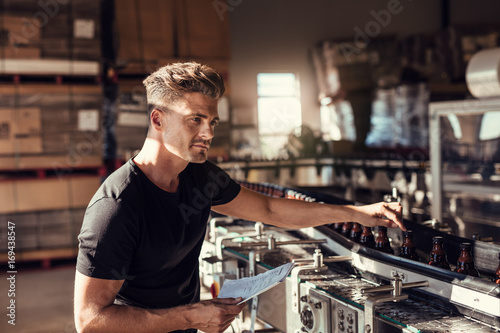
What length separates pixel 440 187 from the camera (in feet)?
12.4

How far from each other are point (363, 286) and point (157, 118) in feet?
3.02

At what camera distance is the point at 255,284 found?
1.61 meters

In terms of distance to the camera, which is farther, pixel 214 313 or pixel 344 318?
pixel 344 318

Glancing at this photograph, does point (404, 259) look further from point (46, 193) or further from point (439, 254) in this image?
point (46, 193)

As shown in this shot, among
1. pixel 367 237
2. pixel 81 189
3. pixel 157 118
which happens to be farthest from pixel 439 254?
pixel 81 189

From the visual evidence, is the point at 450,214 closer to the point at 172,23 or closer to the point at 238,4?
the point at 172,23

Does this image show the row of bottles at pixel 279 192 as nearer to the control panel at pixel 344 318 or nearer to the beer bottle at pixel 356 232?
the beer bottle at pixel 356 232

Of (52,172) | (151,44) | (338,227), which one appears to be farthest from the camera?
(52,172)

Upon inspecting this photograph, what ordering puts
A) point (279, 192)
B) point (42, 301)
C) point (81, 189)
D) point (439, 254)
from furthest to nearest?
point (81, 189) → point (42, 301) → point (279, 192) → point (439, 254)

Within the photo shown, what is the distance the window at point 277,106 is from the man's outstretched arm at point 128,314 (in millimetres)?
6738

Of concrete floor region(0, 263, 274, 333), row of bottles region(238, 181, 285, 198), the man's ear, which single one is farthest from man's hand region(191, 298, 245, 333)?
concrete floor region(0, 263, 274, 333)

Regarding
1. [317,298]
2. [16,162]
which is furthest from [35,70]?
[317,298]

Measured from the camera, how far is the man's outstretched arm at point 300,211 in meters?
2.04

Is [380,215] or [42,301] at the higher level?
[380,215]
